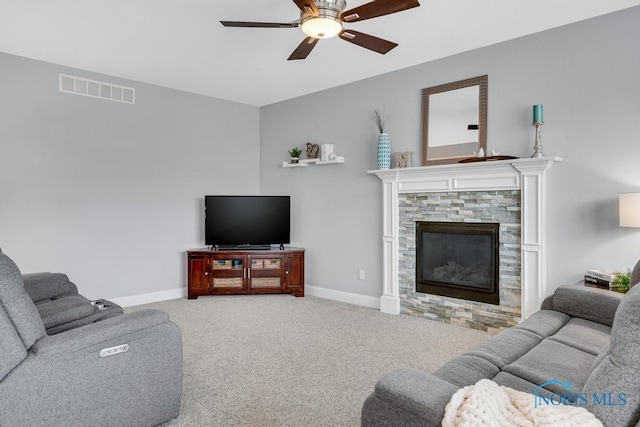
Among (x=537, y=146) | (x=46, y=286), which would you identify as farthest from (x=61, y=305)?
(x=537, y=146)

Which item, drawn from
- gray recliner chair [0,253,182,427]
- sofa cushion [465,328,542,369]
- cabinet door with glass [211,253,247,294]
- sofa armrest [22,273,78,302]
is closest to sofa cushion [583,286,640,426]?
sofa cushion [465,328,542,369]

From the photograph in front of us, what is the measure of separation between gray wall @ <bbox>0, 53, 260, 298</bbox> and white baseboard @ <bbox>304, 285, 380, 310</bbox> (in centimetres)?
167

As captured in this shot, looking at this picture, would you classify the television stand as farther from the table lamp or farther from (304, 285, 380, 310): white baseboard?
the table lamp

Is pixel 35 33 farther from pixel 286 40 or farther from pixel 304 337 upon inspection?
pixel 304 337

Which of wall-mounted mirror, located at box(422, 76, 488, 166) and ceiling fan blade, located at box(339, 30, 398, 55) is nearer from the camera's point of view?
ceiling fan blade, located at box(339, 30, 398, 55)

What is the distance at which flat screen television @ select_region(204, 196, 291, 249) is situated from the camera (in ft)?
16.9

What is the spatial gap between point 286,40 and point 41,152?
8.97ft

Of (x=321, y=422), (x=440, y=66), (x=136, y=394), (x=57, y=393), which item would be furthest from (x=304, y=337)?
(x=440, y=66)

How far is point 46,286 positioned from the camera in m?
3.01

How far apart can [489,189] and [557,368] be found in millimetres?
2199

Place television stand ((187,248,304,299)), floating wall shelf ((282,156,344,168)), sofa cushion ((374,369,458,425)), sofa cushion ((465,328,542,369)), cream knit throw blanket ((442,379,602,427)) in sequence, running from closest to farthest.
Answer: cream knit throw blanket ((442,379,602,427)) → sofa cushion ((374,369,458,425)) → sofa cushion ((465,328,542,369)) → floating wall shelf ((282,156,344,168)) → television stand ((187,248,304,299))

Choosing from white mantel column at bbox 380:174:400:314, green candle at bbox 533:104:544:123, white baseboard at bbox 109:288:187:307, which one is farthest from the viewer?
white baseboard at bbox 109:288:187:307

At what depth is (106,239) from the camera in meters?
4.47

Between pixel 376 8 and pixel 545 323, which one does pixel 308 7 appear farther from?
pixel 545 323
